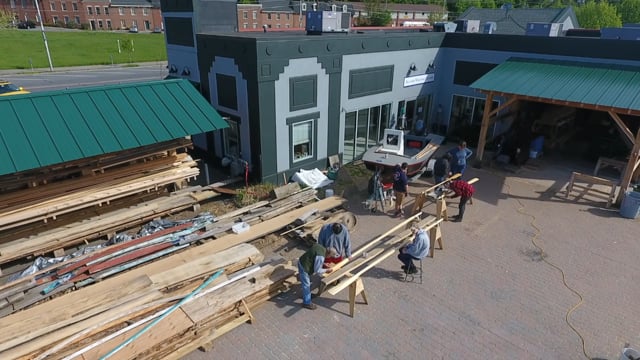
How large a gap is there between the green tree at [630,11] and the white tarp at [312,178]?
2744 inches

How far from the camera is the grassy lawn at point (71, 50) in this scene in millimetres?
45812

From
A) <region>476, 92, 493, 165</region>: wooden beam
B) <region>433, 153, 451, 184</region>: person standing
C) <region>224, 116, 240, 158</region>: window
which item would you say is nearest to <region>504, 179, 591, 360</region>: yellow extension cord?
<region>476, 92, 493, 165</region>: wooden beam

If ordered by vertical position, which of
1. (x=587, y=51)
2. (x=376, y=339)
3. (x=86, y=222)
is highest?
(x=587, y=51)

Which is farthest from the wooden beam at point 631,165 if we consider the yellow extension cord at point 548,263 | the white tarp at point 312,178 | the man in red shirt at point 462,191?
the white tarp at point 312,178

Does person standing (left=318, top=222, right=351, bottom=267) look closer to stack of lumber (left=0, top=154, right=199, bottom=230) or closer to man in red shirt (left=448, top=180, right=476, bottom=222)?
man in red shirt (left=448, top=180, right=476, bottom=222)

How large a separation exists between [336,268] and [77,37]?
71.9 meters

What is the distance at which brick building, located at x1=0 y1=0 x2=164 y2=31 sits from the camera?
272 feet

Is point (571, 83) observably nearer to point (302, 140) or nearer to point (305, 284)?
point (302, 140)

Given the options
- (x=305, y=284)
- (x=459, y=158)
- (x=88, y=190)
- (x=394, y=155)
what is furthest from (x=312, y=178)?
(x=88, y=190)

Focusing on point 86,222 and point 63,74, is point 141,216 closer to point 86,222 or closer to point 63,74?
point 86,222

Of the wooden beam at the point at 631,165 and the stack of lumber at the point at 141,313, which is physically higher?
the wooden beam at the point at 631,165

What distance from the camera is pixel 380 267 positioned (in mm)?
10344

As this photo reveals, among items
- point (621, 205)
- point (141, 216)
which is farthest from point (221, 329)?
point (621, 205)

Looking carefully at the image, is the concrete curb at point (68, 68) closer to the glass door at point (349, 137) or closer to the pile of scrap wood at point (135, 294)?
the glass door at point (349, 137)
